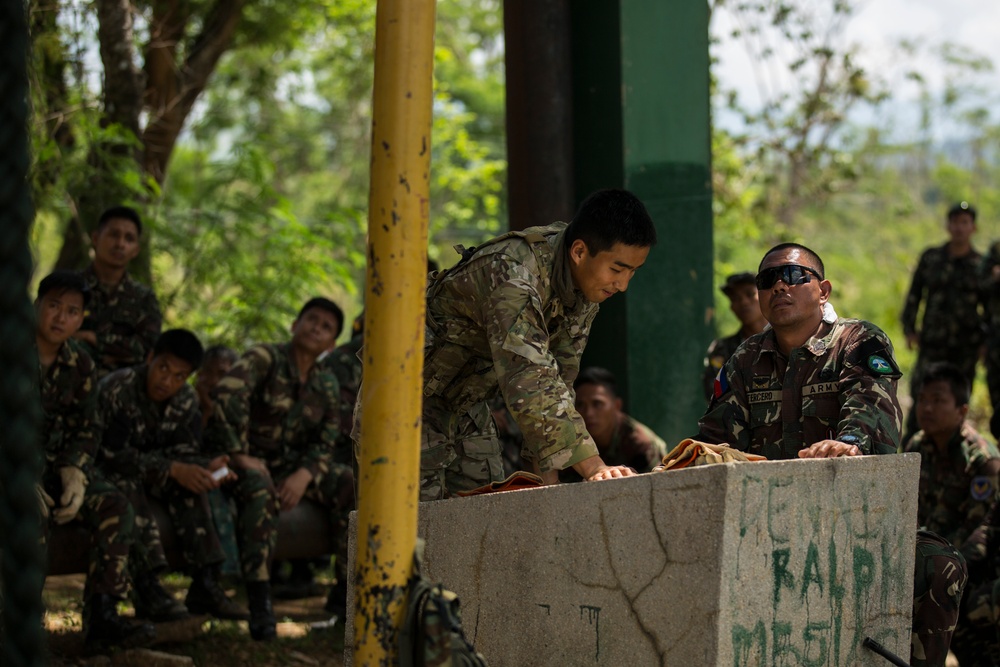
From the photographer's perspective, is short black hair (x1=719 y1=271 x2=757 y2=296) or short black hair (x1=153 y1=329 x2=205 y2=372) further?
short black hair (x1=719 y1=271 x2=757 y2=296)

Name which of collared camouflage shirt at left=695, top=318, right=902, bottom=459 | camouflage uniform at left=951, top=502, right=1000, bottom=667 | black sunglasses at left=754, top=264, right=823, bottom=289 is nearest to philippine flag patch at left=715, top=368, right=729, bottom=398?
collared camouflage shirt at left=695, top=318, right=902, bottom=459

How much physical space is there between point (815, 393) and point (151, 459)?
3.71 metres

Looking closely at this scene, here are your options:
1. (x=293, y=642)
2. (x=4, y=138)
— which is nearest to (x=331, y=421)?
(x=293, y=642)

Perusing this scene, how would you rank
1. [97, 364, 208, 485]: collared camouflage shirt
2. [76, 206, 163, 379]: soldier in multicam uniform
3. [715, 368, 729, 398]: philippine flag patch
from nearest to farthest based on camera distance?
[715, 368, 729, 398]: philippine flag patch → [97, 364, 208, 485]: collared camouflage shirt → [76, 206, 163, 379]: soldier in multicam uniform

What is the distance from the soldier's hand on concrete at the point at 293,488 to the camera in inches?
268

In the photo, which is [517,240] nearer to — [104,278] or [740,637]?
[740,637]

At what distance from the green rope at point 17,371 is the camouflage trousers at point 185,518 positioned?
4338 mm

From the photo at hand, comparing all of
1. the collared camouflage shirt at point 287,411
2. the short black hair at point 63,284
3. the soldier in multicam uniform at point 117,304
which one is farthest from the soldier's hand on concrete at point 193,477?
the short black hair at point 63,284

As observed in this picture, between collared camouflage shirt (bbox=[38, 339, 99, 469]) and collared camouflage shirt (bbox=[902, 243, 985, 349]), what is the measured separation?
7.01m

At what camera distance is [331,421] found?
720 centimetres

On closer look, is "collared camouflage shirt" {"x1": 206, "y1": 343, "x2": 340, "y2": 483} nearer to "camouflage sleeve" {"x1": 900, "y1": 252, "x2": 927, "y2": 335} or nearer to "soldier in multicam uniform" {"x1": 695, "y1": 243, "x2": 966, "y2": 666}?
"soldier in multicam uniform" {"x1": 695, "y1": 243, "x2": 966, "y2": 666}

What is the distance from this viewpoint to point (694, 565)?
3.25 metres

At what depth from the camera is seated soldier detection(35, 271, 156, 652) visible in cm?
561

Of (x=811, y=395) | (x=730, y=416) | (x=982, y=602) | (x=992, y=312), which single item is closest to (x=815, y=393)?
(x=811, y=395)
